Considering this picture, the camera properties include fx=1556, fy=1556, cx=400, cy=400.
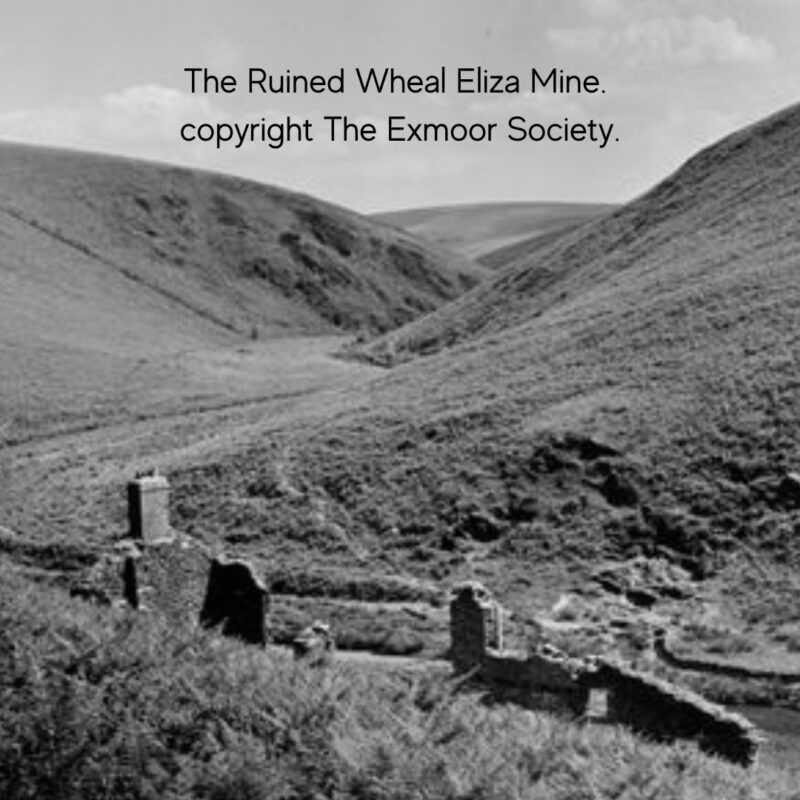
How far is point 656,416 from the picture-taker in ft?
152

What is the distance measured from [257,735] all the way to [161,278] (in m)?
128

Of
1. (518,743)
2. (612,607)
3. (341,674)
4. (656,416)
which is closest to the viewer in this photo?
(518,743)

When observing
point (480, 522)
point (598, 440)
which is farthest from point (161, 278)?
point (480, 522)

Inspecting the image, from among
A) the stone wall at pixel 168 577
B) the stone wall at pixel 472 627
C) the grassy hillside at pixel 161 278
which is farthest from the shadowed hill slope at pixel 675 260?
the stone wall at pixel 168 577

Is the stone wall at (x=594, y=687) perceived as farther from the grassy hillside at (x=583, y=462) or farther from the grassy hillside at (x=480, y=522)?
the grassy hillside at (x=583, y=462)

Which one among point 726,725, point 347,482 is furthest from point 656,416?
point 726,725

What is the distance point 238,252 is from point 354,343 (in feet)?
172

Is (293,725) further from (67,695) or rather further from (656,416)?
(656,416)

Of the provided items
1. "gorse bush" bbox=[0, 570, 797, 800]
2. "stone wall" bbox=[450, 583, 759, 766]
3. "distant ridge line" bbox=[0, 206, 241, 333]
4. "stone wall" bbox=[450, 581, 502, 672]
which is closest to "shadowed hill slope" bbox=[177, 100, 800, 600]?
"stone wall" bbox=[450, 581, 502, 672]

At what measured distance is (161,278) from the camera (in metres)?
140

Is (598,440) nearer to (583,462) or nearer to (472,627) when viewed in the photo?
(583,462)

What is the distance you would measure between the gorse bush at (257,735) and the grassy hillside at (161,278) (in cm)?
5147

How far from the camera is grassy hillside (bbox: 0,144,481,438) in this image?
84.4 meters

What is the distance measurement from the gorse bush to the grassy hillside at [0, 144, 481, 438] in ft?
169
